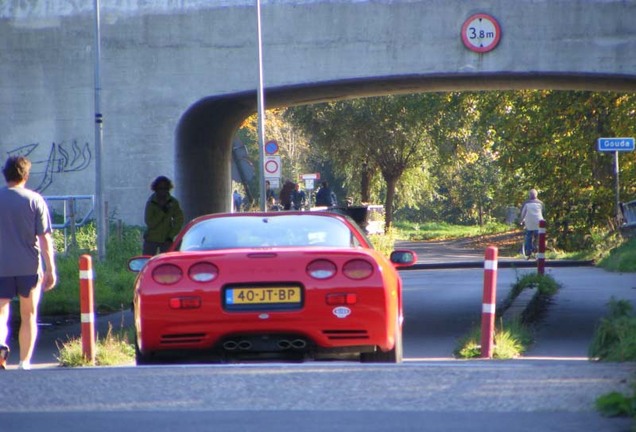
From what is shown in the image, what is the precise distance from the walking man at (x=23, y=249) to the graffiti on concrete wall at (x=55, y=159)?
12.4 m

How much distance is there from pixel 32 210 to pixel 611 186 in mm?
27981

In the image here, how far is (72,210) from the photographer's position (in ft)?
70.3

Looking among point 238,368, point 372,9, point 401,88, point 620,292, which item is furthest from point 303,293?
point 401,88

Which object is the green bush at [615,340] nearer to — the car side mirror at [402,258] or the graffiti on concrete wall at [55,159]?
the car side mirror at [402,258]

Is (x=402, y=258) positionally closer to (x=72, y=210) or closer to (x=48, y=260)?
(x=48, y=260)

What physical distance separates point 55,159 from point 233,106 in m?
4.18

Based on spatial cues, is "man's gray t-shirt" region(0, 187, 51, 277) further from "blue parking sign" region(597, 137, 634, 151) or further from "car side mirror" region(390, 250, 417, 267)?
"blue parking sign" region(597, 137, 634, 151)

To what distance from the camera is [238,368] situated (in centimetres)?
758

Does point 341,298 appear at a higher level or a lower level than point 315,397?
higher

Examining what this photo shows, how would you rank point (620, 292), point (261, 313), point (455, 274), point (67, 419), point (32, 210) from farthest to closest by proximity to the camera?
point (455, 274) → point (620, 292) → point (32, 210) → point (261, 313) → point (67, 419)

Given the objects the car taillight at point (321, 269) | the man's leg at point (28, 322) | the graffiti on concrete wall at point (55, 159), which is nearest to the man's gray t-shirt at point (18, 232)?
the man's leg at point (28, 322)

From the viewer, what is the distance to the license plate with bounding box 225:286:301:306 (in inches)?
329

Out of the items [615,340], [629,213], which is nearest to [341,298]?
[615,340]

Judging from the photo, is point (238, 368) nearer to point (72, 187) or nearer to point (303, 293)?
point (303, 293)
